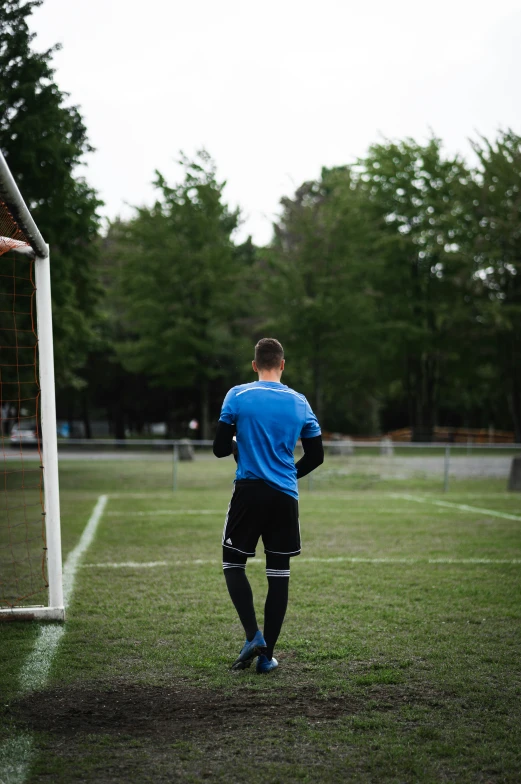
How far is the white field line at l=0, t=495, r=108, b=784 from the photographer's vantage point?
3248mm

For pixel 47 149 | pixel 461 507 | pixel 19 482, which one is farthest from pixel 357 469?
pixel 47 149

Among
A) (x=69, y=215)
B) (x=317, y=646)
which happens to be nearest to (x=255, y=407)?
(x=317, y=646)

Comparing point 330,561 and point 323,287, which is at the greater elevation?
point 323,287

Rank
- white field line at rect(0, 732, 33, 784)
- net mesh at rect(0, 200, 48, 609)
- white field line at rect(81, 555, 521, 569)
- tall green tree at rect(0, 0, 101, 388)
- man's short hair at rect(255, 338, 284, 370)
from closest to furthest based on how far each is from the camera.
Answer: white field line at rect(0, 732, 33, 784) → man's short hair at rect(255, 338, 284, 370) → net mesh at rect(0, 200, 48, 609) → white field line at rect(81, 555, 521, 569) → tall green tree at rect(0, 0, 101, 388)

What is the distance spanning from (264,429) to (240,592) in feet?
A: 3.15

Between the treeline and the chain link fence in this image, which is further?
the treeline

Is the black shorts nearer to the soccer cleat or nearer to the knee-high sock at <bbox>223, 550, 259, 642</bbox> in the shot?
the knee-high sock at <bbox>223, 550, 259, 642</bbox>

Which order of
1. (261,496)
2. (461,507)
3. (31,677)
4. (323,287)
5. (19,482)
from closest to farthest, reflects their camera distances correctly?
1. (31,677)
2. (261,496)
3. (461,507)
4. (19,482)
5. (323,287)

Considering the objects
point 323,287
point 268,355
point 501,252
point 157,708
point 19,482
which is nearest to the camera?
point 157,708

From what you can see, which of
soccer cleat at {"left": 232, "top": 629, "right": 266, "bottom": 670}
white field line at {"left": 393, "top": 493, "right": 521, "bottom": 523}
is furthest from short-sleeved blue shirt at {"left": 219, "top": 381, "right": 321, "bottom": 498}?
white field line at {"left": 393, "top": 493, "right": 521, "bottom": 523}

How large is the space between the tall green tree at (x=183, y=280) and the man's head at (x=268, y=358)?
3247 cm

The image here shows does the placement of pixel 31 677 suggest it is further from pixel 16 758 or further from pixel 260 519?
pixel 260 519

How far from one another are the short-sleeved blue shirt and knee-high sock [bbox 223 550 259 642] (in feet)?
1.65

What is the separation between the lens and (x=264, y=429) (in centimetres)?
471
